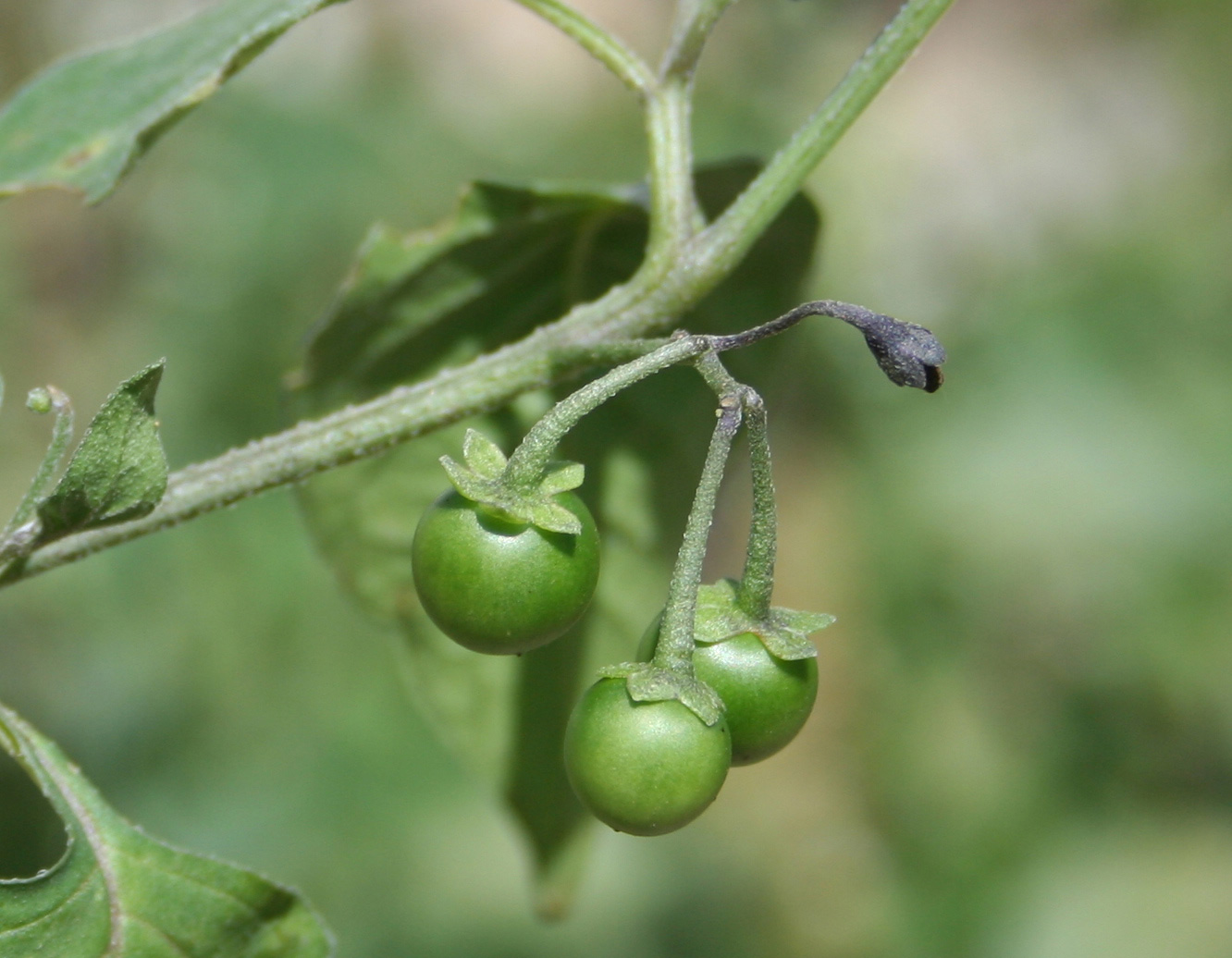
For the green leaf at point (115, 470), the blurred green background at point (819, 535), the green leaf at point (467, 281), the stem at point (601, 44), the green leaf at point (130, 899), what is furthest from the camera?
the blurred green background at point (819, 535)

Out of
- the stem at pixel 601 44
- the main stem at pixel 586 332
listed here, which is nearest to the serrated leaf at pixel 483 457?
the main stem at pixel 586 332

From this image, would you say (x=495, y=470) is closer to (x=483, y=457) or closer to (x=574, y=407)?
(x=483, y=457)

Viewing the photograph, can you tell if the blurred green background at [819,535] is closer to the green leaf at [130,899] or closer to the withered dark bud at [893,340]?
the green leaf at [130,899]

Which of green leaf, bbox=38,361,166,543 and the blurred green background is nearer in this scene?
green leaf, bbox=38,361,166,543

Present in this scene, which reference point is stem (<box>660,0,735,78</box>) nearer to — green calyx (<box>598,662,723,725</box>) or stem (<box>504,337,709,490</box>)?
stem (<box>504,337,709,490</box>)

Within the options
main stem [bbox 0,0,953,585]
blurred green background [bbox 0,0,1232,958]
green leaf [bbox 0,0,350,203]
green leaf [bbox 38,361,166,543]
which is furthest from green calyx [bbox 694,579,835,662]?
blurred green background [bbox 0,0,1232,958]

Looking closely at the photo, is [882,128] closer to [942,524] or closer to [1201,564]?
[942,524]

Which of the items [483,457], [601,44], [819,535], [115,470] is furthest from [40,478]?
[819,535]
